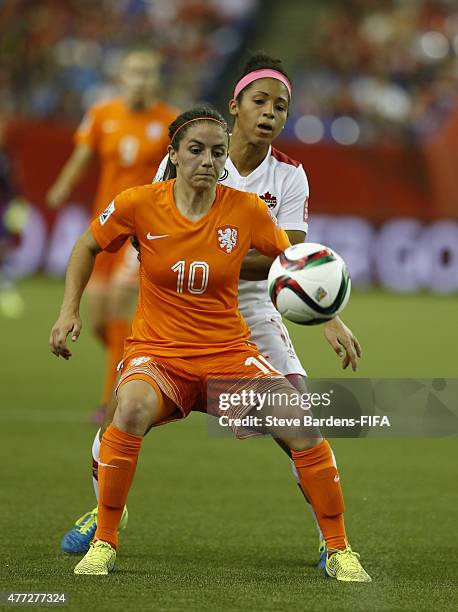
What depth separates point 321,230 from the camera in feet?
65.2

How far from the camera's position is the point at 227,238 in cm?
491

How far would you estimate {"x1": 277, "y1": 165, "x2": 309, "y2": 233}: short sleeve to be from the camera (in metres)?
5.52

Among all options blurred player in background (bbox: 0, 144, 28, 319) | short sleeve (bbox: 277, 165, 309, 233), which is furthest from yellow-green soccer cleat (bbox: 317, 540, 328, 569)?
blurred player in background (bbox: 0, 144, 28, 319)

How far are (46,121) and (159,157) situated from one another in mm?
12106

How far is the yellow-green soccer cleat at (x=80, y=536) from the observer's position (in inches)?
202

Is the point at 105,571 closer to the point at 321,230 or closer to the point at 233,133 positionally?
the point at 233,133

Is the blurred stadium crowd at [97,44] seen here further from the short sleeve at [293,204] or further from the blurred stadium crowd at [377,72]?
the short sleeve at [293,204]

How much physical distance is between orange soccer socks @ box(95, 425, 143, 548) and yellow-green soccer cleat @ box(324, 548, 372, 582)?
84cm

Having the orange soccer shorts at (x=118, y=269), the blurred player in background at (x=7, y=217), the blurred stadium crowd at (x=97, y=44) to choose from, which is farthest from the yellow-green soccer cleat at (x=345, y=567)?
the blurred stadium crowd at (x=97, y=44)

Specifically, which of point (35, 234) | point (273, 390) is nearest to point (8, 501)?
point (273, 390)

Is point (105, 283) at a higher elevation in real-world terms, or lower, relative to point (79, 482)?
higher

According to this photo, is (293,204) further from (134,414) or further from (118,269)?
(118,269)

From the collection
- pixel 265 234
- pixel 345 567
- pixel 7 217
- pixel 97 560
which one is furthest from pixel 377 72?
pixel 97 560

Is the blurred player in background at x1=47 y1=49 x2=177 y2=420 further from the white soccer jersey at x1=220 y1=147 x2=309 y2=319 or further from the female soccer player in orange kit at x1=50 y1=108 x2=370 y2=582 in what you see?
the female soccer player in orange kit at x1=50 y1=108 x2=370 y2=582
